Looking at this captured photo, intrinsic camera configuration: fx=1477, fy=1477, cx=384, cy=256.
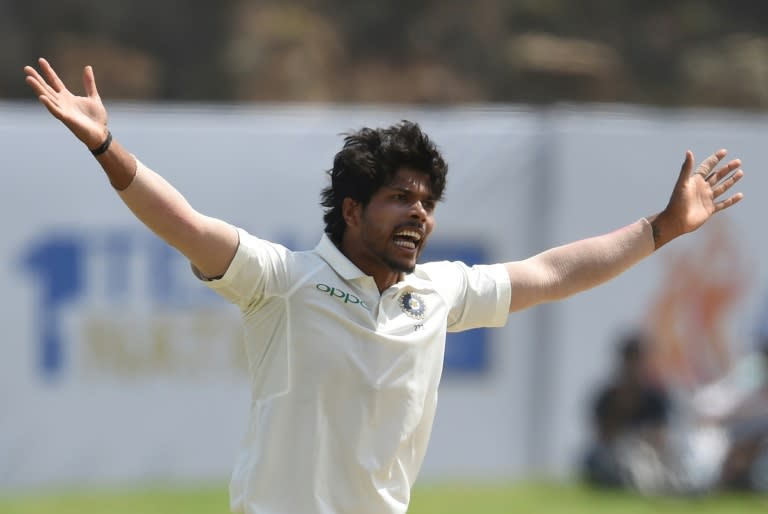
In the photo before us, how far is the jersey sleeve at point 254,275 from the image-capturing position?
13.7 ft

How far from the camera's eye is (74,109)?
4.05 metres

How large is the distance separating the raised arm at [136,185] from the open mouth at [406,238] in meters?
0.55

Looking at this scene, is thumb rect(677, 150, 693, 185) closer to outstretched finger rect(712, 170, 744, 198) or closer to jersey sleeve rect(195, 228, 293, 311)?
outstretched finger rect(712, 170, 744, 198)

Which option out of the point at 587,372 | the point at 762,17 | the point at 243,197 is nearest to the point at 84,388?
the point at 243,197

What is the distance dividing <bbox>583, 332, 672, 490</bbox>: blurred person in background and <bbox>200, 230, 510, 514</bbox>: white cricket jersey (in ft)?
22.8

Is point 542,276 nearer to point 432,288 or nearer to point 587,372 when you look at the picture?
point 432,288

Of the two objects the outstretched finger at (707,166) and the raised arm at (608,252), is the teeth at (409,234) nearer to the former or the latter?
the raised arm at (608,252)

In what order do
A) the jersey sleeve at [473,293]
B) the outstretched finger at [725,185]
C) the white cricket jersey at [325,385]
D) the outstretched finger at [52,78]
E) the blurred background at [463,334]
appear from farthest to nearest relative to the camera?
the blurred background at [463,334]
the outstretched finger at [725,185]
the jersey sleeve at [473,293]
the white cricket jersey at [325,385]
the outstretched finger at [52,78]

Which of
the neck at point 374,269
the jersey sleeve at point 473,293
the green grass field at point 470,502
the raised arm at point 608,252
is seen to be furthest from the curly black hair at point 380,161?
the green grass field at point 470,502

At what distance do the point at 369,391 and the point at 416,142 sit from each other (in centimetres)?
76

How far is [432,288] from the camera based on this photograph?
180 inches

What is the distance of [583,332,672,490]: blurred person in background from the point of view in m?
11.1

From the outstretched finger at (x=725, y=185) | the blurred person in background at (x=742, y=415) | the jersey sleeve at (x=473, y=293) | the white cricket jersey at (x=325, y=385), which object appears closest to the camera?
the white cricket jersey at (x=325, y=385)

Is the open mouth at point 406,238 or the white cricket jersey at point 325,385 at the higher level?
the open mouth at point 406,238
